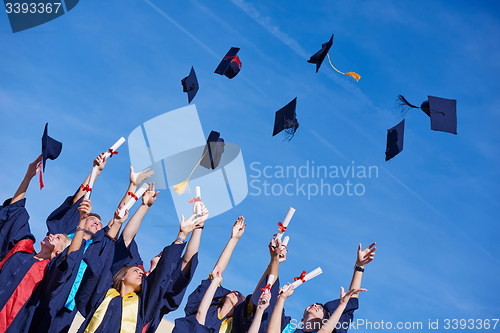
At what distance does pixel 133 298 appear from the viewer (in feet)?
13.4

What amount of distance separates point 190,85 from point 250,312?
4255 millimetres

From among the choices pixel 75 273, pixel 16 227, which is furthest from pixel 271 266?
pixel 16 227

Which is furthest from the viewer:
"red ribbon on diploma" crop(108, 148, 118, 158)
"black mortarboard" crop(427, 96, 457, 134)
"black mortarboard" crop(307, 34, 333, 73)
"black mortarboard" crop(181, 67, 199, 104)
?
"black mortarboard" crop(181, 67, 199, 104)

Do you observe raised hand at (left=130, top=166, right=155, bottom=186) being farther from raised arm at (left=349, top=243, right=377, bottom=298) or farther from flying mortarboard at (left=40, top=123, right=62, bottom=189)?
raised arm at (left=349, top=243, right=377, bottom=298)

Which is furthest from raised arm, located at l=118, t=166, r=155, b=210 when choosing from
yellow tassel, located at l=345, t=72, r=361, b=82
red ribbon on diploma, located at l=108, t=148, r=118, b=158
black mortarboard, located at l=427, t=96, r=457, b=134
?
black mortarboard, located at l=427, t=96, r=457, b=134

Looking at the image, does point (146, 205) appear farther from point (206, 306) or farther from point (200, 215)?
point (206, 306)

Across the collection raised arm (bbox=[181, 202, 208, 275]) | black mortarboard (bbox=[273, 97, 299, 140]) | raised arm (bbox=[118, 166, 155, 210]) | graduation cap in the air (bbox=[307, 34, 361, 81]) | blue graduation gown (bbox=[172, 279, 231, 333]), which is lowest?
blue graduation gown (bbox=[172, 279, 231, 333])

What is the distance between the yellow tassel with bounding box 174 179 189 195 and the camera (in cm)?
662

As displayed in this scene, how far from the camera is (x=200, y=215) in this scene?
436 centimetres

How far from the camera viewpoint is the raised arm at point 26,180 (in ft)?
18.4

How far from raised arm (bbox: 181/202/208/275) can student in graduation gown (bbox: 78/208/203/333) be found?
205mm

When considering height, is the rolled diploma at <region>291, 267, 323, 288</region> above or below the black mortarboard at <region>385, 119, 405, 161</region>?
below

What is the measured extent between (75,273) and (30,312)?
0.57 metres

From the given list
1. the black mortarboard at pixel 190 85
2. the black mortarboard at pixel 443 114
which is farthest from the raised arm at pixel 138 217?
the black mortarboard at pixel 443 114
